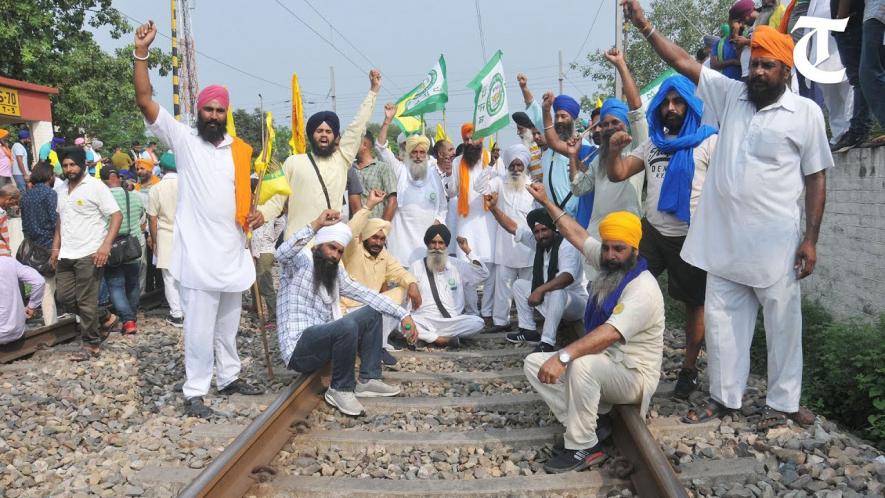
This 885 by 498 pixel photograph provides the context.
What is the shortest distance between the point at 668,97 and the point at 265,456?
330cm

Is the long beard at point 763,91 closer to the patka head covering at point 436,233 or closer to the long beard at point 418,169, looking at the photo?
the patka head covering at point 436,233

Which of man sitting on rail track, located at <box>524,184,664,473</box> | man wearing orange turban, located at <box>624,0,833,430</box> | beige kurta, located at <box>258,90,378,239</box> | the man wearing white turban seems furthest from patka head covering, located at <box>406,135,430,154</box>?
man sitting on rail track, located at <box>524,184,664,473</box>

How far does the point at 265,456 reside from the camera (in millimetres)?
3719

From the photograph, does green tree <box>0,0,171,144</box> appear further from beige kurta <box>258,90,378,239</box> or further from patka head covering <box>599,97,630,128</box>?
patka head covering <box>599,97,630,128</box>

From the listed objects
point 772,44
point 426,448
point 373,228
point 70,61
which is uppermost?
point 70,61

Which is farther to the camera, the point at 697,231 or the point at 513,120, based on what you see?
the point at 513,120

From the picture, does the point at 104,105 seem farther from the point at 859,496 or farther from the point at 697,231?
the point at 859,496

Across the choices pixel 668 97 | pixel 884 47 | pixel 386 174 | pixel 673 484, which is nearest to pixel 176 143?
pixel 386 174

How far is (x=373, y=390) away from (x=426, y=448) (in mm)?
989

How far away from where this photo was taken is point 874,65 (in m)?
5.43

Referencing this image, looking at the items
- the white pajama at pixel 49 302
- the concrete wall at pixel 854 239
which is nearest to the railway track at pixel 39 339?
the white pajama at pixel 49 302

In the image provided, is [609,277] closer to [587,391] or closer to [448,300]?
[587,391]

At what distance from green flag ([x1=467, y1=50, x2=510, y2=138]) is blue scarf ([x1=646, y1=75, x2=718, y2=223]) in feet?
11.4

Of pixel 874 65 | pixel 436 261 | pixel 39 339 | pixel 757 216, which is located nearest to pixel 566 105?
pixel 436 261
